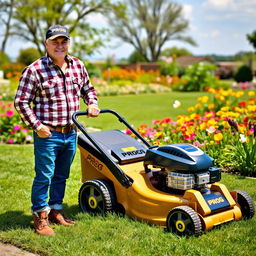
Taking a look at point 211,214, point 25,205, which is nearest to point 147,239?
point 211,214

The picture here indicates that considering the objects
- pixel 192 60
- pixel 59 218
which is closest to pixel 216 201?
pixel 59 218

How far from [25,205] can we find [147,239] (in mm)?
1568

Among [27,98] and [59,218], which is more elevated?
[27,98]

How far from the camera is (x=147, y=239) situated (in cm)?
359

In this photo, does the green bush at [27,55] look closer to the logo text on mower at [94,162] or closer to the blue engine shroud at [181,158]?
the logo text on mower at [94,162]

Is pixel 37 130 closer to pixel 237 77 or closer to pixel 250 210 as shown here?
pixel 250 210

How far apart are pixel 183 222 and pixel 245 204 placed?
725 millimetres

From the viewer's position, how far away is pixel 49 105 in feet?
12.4

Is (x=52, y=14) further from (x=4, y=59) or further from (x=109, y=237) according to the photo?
(x=109, y=237)

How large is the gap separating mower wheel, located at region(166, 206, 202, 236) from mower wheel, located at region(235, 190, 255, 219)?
2.09 feet

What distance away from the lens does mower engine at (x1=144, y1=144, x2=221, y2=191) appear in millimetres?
3604

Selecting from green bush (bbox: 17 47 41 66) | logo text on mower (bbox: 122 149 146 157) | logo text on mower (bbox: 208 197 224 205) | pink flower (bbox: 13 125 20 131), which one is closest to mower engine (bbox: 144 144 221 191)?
logo text on mower (bbox: 208 197 224 205)

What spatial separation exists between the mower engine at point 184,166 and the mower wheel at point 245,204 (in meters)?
0.36

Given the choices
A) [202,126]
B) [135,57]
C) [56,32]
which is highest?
[56,32]
